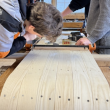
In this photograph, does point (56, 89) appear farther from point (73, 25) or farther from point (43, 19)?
point (73, 25)

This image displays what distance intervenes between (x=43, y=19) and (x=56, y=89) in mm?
481

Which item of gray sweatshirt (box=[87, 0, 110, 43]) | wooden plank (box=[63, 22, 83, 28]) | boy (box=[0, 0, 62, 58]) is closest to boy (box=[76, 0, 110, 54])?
gray sweatshirt (box=[87, 0, 110, 43])

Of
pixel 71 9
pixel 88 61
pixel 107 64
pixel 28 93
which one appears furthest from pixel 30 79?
pixel 71 9

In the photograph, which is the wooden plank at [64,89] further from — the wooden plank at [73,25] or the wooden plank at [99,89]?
the wooden plank at [73,25]

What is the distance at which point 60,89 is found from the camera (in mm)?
669

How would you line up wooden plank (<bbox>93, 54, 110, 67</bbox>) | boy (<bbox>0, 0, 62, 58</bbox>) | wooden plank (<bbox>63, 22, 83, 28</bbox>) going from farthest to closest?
wooden plank (<bbox>63, 22, 83, 28</bbox>), wooden plank (<bbox>93, 54, 110, 67</bbox>), boy (<bbox>0, 0, 62, 58</bbox>)

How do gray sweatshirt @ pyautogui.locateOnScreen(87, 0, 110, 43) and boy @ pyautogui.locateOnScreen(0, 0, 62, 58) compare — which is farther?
gray sweatshirt @ pyautogui.locateOnScreen(87, 0, 110, 43)

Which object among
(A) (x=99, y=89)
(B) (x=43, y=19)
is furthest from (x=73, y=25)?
(A) (x=99, y=89)

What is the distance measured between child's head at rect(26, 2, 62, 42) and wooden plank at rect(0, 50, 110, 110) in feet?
0.92

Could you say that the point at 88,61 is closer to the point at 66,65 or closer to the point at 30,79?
the point at 66,65

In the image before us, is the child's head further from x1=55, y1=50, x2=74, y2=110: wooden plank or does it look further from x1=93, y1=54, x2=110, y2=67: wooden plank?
x1=93, y1=54, x2=110, y2=67: wooden plank

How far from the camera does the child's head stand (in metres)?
0.94

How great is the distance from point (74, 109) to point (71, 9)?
1443mm

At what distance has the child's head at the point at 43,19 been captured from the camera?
94 cm
